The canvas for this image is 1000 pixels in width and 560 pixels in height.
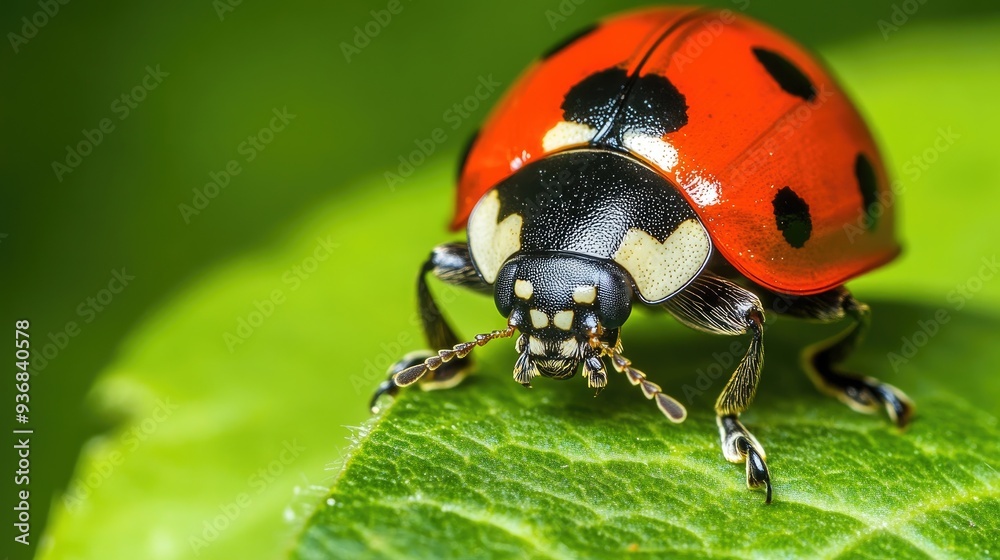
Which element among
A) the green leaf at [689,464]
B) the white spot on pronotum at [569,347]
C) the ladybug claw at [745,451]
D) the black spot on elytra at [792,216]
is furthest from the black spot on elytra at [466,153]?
the ladybug claw at [745,451]

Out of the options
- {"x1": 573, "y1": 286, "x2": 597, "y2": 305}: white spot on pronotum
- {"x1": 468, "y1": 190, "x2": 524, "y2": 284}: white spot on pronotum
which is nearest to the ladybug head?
{"x1": 573, "y1": 286, "x2": 597, "y2": 305}: white spot on pronotum

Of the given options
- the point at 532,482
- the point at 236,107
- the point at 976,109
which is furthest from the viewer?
the point at 236,107

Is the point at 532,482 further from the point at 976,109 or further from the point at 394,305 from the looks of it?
the point at 976,109

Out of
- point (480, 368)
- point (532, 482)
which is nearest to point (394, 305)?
point (480, 368)

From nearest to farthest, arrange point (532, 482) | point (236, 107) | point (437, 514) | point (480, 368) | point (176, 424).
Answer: point (437, 514), point (532, 482), point (480, 368), point (176, 424), point (236, 107)

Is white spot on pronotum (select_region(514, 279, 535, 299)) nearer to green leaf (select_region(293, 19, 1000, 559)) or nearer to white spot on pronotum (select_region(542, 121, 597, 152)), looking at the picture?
green leaf (select_region(293, 19, 1000, 559))
